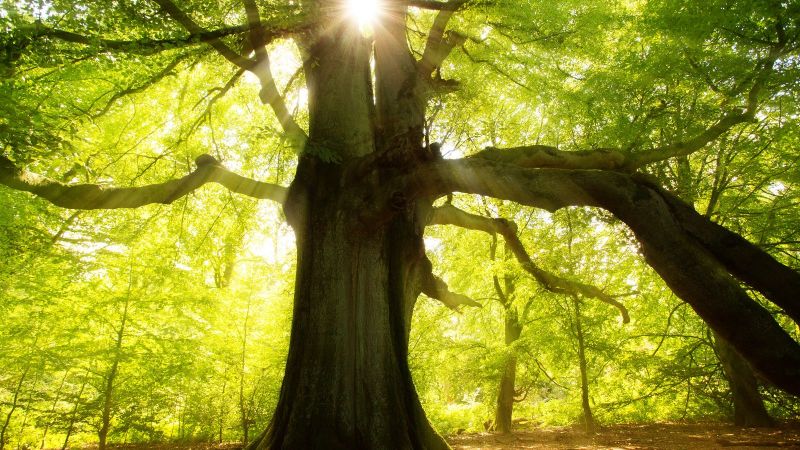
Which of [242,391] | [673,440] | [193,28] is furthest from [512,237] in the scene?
[242,391]

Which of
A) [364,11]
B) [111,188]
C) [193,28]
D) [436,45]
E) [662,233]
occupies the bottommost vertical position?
[662,233]

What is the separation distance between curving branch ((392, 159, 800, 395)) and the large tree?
0.01 meters

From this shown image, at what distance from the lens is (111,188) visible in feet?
13.2

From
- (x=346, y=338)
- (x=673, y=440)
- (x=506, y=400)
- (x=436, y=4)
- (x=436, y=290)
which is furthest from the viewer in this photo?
(x=506, y=400)

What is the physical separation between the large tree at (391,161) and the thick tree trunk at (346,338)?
0.6 inches

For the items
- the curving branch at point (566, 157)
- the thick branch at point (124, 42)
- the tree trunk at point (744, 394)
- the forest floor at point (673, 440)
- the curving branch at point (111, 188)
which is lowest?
the forest floor at point (673, 440)

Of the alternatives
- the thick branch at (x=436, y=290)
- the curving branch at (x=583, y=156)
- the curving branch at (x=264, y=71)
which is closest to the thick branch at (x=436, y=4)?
the curving branch at (x=264, y=71)

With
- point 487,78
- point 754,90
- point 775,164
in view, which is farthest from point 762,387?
point 487,78

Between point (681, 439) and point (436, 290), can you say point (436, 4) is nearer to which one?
point (436, 290)

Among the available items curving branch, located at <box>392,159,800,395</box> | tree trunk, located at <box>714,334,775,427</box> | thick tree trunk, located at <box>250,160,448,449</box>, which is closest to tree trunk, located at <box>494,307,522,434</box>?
tree trunk, located at <box>714,334,775,427</box>

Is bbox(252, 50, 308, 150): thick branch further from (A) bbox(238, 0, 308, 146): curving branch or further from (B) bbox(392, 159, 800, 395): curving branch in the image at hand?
(B) bbox(392, 159, 800, 395): curving branch

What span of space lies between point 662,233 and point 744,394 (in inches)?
264

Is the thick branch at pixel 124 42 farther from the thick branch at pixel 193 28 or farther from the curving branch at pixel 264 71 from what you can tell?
the curving branch at pixel 264 71

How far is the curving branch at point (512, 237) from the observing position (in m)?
5.75
